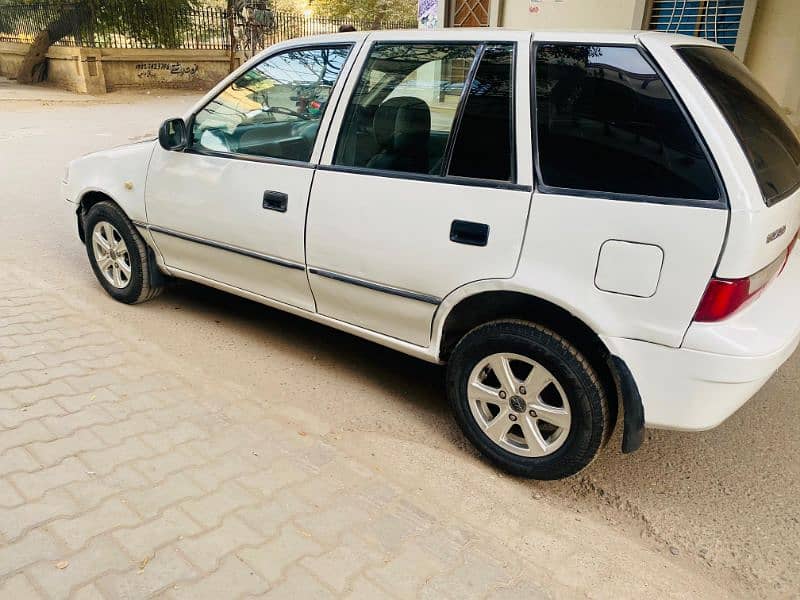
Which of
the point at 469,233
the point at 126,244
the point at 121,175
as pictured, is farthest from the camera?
the point at 126,244

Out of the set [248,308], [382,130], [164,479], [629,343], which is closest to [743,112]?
[629,343]

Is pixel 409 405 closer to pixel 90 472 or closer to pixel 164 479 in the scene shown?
pixel 164 479

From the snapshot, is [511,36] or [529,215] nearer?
[529,215]

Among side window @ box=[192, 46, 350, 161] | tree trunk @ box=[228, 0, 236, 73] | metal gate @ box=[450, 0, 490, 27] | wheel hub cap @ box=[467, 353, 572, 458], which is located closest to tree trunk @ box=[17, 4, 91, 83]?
tree trunk @ box=[228, 0, 236, 73]

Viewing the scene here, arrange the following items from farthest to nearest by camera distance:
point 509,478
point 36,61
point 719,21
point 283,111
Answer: point 36,61
point 719,21
point 283,111
point 509,478

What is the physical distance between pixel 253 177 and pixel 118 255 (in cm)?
150

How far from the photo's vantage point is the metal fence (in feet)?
62.7

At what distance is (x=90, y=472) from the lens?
261 cm

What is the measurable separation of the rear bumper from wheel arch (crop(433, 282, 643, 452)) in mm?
47

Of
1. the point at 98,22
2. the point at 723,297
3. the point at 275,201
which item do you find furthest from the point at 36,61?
the point at 723,297

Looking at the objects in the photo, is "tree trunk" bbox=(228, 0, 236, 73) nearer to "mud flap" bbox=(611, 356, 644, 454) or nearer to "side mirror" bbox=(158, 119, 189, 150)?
"side mirror" bbox=(158, 119, 189, 150)

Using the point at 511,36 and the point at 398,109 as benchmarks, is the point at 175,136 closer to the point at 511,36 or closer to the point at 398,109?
the point at 398,109

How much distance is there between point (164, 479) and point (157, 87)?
1948 centimetres

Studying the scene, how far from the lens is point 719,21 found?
7.45m
